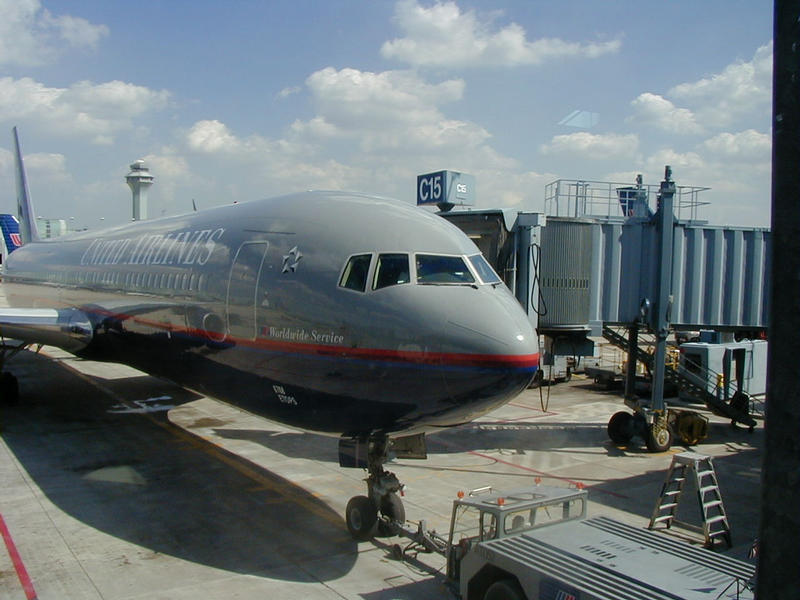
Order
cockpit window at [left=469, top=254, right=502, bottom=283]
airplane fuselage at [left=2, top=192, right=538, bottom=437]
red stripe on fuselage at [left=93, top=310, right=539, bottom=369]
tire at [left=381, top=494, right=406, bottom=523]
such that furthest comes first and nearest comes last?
tire at [left=381, top=494, right=406, bottom=523] < cockpit window at [left=469, top=254, right=502, bottom=283] < airplane fuselage at [left=2, top=192, right=538, bottom=437] < red stripe on fuselage at [left=93, top=310, right=539, bottom=369]

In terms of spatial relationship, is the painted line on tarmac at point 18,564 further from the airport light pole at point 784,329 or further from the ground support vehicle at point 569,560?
the airport light pole at point 784,329

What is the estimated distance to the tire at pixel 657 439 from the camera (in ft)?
54.7

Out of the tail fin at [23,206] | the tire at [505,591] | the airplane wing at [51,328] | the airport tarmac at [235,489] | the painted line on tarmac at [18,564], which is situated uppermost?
the tail fin at [23,206]

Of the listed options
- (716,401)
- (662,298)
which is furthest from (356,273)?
(716,401)

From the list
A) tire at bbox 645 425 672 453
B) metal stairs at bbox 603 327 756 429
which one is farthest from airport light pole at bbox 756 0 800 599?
metal stairs at bbox 603 327 756 429

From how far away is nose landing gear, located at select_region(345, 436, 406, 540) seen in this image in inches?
392

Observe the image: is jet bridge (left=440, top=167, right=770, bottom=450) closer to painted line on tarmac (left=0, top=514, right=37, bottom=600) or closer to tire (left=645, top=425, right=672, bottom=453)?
tire (left=645, top=425, right=672, bottom=453)

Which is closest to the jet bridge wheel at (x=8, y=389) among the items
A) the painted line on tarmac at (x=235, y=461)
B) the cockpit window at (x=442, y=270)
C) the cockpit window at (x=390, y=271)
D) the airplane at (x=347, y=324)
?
the painted line on tarmac at (x=235, y=461)

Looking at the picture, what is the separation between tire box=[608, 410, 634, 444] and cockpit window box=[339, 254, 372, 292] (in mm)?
10743

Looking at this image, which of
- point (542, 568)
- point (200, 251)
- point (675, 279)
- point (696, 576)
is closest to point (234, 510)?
point (200, 251)

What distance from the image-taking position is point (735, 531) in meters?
11.5

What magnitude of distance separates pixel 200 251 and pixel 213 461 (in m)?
4.71

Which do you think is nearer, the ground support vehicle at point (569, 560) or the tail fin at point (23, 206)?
the ground support vehicle at point (569, 560)

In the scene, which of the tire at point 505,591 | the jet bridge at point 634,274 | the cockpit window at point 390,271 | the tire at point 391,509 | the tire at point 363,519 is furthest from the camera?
the jet bridge at point 634,274
